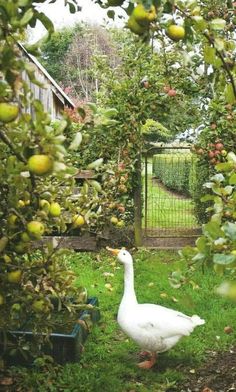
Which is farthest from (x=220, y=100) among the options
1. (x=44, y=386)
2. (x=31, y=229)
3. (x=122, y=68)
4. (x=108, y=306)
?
(x=31, y=229)

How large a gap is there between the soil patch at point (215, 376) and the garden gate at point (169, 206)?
10.6 ft

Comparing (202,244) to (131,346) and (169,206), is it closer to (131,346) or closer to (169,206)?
(131,346)

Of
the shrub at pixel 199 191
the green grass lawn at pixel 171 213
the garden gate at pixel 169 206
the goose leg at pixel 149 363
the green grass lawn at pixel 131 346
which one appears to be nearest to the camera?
the green grass lawn at pixel 131 346

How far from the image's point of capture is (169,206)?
895 cm

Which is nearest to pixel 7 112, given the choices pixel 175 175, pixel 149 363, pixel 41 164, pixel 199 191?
pixel 41 164

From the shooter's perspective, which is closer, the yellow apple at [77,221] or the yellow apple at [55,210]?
the yellow apple at [55,210]

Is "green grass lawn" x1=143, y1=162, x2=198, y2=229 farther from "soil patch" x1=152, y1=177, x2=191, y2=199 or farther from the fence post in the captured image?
the fence post

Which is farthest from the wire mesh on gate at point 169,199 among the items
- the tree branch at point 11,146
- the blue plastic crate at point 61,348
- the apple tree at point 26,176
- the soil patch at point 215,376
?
the tree branch at point 11,146

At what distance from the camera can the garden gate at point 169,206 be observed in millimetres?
7098

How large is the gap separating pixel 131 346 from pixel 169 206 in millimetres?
5195

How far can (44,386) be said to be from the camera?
10.2ft

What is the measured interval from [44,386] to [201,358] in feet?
3.70

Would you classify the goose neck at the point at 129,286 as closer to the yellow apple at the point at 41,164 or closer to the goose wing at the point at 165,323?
the goose wing at the point at 165,323

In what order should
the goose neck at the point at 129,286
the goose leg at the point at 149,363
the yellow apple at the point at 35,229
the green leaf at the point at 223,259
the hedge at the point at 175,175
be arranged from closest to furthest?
the green leaf at the point at 223,259, the yellow apple at the point at 35,229, the goose leg at the point at 149,363, the goose neck at the point at 129,286, the hedge at the point at 175,175
